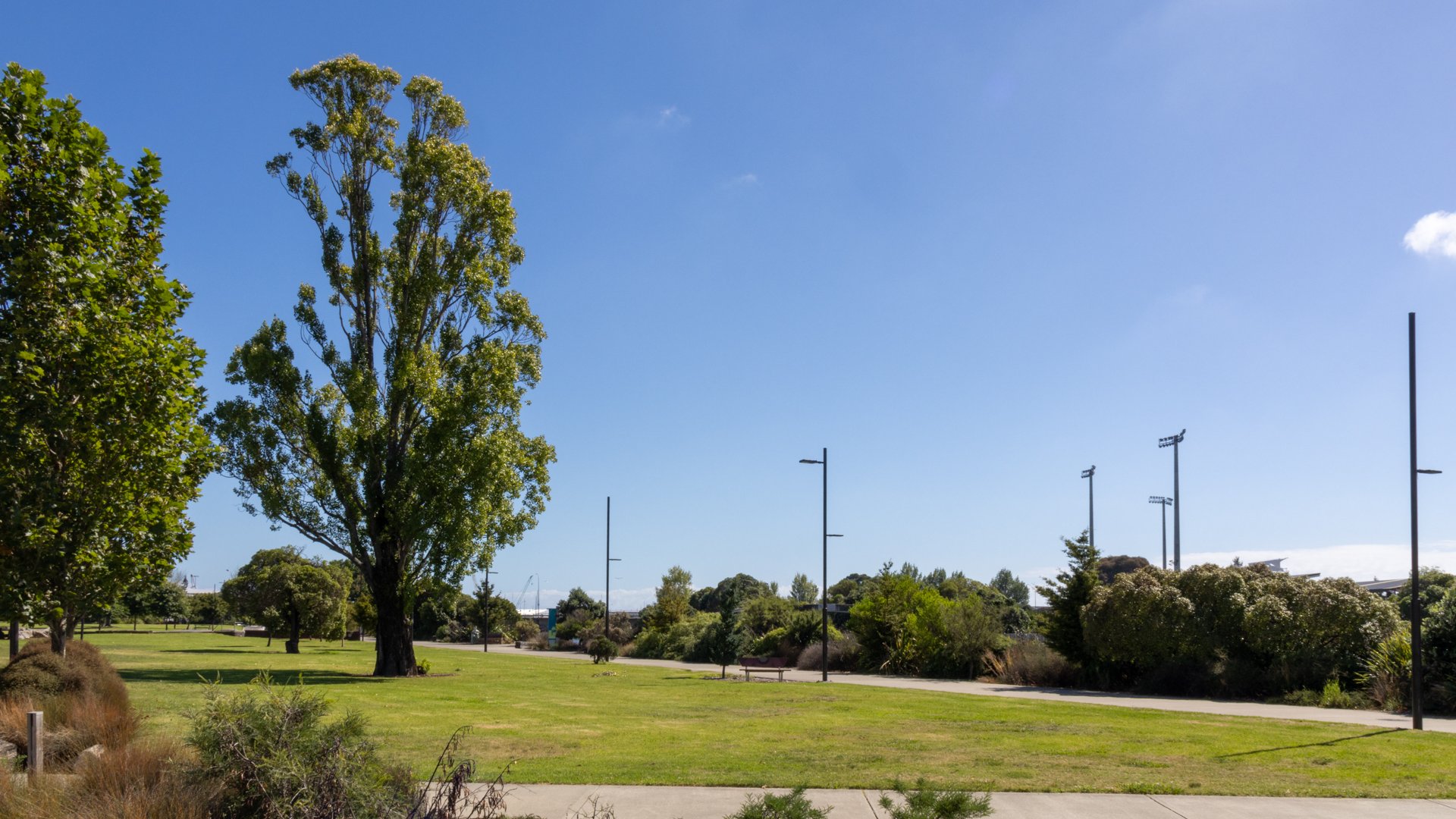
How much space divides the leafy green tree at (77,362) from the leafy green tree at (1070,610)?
86.7 feet

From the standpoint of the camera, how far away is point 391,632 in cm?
3031

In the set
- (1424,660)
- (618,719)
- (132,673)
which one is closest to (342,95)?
(132,673)

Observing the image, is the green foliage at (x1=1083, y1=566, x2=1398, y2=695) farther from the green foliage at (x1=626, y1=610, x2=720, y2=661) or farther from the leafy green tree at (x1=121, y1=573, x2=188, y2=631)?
the leafy green tree at (x1=121, y1=573, x2=188, y2=631)

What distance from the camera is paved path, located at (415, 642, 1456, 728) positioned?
18.5 meters

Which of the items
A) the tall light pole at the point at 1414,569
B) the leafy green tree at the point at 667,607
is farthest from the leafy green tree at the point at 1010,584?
the tall light pole at the point at 1414,569

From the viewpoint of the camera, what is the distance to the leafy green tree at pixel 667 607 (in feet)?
Answer: 182

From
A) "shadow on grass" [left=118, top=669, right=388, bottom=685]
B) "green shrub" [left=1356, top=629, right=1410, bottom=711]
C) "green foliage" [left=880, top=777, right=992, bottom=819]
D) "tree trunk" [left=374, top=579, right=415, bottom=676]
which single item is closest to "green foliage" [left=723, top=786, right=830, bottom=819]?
"green foliage" [left=880, top=777, right=992, bottom=819]

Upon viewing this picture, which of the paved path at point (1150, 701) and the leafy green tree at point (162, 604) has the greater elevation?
the paved path at point (1150, 701)

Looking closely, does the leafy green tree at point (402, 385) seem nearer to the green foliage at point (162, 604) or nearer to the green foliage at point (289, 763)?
the green foliage at point (289, 763)

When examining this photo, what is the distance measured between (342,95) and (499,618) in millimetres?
51097

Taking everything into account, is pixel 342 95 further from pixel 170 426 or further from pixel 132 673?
pixel 170 426

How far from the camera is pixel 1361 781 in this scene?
36.5 feet

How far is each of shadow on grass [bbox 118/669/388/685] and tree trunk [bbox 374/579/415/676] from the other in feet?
2.52

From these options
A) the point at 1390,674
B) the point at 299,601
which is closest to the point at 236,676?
the point at 299,601
